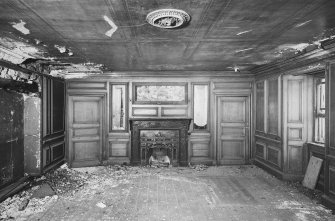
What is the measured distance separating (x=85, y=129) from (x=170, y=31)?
4748 mm

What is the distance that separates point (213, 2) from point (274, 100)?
13.9ft

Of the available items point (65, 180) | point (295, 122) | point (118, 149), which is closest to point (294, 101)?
point (295, 122)

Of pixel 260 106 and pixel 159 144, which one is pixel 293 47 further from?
pixel 159 144

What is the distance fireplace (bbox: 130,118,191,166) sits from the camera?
6828 millimetres

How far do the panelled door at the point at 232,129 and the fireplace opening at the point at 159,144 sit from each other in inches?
51.8

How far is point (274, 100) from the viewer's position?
5.82 metres

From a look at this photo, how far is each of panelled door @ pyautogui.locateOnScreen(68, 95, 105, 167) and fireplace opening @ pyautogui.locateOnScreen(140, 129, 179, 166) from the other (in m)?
1.28

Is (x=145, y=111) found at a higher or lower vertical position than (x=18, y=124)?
higher

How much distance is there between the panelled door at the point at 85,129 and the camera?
677 cm

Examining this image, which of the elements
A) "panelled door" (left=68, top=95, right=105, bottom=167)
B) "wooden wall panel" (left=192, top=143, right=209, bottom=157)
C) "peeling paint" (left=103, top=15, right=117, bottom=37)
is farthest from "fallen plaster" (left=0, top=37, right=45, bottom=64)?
"wooden wall panel" (left=192, top=143, right=209, bottom=157)

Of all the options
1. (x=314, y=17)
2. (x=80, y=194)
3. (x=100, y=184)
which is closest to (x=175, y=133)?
(x=100, y=184)

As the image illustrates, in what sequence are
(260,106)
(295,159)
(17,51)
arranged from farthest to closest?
1. (260,106)
2. (295,159)
3. (17,51)

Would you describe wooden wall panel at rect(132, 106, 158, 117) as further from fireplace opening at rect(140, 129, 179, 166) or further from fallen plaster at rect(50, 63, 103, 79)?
fallen plaster at rect(50, 63, 103, 79)

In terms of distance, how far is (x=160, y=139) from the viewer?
6.87m
